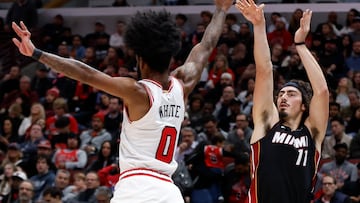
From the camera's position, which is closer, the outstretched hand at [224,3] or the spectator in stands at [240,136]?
the outstretched hand at [224,3]

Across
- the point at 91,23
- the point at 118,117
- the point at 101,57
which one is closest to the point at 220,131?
the point at 118,117

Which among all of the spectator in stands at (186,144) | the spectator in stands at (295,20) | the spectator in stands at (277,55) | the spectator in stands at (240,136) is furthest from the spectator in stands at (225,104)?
the spectator in stands at (295,20)

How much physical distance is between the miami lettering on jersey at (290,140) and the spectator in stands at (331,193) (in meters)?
4.78

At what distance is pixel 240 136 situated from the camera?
41.2 ft

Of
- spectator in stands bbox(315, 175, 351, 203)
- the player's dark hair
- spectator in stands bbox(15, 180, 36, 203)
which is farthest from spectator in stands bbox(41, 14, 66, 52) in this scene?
the player's dark hair

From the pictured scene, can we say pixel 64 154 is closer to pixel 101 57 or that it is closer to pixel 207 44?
pixel 101 57

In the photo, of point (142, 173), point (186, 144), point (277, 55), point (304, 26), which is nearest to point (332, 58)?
point (277, 55)

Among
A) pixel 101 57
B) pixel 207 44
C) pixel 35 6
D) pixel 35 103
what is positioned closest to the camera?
pixel 207 44

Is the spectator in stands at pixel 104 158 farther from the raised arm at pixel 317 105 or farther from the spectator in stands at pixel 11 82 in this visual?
the raised arm at pixel 317 105

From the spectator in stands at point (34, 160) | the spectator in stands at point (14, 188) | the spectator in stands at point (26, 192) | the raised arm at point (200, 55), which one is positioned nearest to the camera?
the raised arm at point (200, 55)

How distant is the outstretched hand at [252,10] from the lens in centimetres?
636

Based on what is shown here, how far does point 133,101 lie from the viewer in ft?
17.4

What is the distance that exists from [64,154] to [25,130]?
1.67 metres

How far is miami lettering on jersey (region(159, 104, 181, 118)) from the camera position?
5.43 meters
